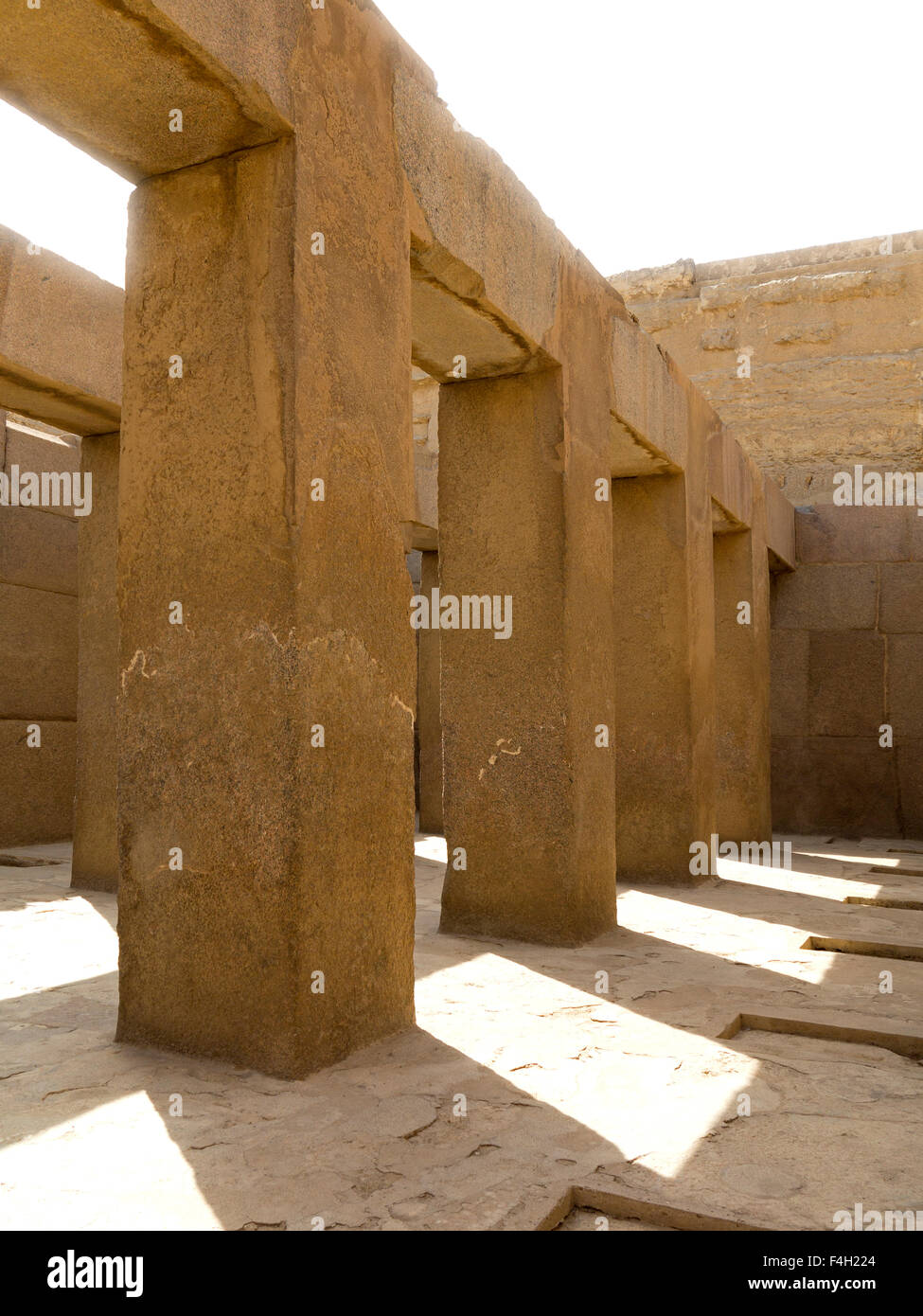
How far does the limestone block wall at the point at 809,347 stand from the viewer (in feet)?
38.7

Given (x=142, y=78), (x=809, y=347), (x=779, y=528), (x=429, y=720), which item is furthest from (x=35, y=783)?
(x=809, y=347)


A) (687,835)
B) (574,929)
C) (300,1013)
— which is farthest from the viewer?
(687,835)

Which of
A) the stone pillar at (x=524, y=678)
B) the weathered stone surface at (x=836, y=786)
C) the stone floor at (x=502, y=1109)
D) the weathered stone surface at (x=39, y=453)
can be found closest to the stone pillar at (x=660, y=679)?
the stone pillar at (x=524, y=678)

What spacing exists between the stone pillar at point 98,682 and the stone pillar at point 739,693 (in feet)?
14.8

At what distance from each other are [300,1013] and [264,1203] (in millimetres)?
740

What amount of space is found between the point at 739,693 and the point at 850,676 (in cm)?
175

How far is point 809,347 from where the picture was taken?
1226 centimetres

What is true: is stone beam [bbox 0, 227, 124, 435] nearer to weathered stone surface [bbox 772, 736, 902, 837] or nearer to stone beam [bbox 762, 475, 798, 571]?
stone beam [bbox 762, 475, 798, 571]

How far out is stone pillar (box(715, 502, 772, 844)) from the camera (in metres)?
8.12

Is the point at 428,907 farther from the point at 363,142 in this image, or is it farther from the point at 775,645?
the point at 775,645

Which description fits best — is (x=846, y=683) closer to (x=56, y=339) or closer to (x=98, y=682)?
(x=98, y=682)

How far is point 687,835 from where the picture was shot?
6.41 m

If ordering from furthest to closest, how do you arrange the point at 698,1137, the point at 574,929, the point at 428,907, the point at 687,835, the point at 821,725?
1. the point at 821,725
2. the point at 687,835
3. the point at 428,907
4. the point at 574,929
5. the point at 698,1137

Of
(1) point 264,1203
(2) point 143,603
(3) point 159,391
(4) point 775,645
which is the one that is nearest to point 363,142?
(3) point 159,391
